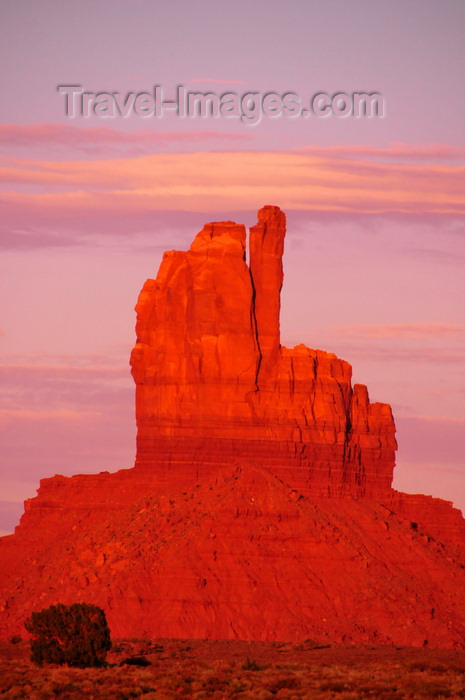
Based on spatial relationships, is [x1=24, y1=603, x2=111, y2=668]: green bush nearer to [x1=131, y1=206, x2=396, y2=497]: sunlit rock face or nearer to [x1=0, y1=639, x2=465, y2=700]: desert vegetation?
[x1=0, y1=639, x2=465, y2=700]: desert vegetation

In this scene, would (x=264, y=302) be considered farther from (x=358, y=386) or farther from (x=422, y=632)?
(x=422, y=632)

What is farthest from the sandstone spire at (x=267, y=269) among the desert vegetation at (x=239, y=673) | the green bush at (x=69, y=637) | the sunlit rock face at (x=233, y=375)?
the green bush at (x=69, y=637)

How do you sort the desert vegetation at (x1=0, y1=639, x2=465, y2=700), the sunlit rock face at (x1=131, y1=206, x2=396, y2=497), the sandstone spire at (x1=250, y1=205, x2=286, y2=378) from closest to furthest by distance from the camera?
the desert vegetation at (x1=0, y1=639, x2=465, y2=700) → the sunlit rock face at (x1=131, y1=206, x2=396, y2=497) → the sandstone spire at (x1=250, y1=205, x2=286, y2=378)

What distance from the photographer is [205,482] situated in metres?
140

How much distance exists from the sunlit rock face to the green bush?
29.8 meters

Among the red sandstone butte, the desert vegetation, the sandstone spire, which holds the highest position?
the sandstone spire

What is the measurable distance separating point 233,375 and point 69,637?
112 feet

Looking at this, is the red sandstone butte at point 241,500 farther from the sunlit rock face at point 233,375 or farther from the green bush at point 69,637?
the green bush at point 69,637

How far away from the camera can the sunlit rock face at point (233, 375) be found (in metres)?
142

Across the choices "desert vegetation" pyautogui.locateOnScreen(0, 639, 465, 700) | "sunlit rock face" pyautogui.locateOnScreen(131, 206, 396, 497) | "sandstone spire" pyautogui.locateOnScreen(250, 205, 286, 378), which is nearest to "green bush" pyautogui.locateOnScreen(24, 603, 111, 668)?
"desert vegetation" pyautogui.locateOnScreen(0, 639, 465, 700)

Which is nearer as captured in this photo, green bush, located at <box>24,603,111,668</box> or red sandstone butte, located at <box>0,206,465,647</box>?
green bush, located at <box>24,603,111,668</box>

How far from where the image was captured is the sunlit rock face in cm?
14200

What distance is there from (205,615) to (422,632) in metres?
13.3

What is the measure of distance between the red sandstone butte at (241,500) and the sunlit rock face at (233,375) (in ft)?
0.31
